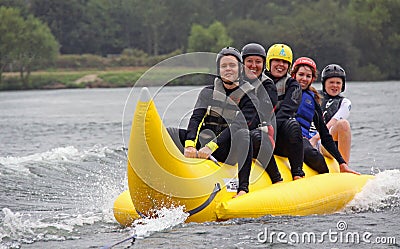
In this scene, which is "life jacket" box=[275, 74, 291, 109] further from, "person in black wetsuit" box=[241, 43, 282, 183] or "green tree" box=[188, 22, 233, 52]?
"green tree" box=[188, 22, 233, 52]

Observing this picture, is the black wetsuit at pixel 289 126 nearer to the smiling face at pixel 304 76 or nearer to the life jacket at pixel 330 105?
the smiling face at pixel 304 76

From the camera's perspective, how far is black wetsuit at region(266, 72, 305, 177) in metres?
6.68

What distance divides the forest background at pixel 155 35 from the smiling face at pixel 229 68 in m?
40.8

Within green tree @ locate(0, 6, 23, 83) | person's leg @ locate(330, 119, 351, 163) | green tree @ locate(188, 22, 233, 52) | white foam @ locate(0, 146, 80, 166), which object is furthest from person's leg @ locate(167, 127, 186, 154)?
green tree @ locate(188, 22, 233, 52)

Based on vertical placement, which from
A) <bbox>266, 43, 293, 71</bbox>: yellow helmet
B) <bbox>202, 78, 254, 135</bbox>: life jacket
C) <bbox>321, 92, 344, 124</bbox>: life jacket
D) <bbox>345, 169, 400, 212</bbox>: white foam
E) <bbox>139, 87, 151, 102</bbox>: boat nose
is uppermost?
<bbox>266, 43, 293, 71</bbox>: yellow helmet

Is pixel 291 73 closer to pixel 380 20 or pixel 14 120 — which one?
pixel 14 120

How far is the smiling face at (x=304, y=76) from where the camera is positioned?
7398 mm

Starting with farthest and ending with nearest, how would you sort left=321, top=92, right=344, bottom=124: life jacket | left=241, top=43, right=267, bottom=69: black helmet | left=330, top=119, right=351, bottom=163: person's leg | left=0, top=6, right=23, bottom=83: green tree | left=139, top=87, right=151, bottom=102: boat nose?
left=0, top=6, right=23, bottom=83: green tree → left=321, top=92, right=344, bottom=124: life jacket → left=330, top=119, right=351, bottom=163: person's leg → left=241, top=43, right=267, bottom=69: black helmet → left=139, top=87, right=151, bottom=102: boat nose

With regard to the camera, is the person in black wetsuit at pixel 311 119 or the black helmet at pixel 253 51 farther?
the person in black wetsuit at pixel 311 119

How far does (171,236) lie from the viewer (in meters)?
5.77

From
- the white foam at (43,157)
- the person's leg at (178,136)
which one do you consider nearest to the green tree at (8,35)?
the white foam at (43,157)

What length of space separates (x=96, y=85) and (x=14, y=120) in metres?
26.1

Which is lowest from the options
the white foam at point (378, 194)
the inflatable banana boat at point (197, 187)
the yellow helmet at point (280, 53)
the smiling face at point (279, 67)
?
the white foam at point (378, 194)

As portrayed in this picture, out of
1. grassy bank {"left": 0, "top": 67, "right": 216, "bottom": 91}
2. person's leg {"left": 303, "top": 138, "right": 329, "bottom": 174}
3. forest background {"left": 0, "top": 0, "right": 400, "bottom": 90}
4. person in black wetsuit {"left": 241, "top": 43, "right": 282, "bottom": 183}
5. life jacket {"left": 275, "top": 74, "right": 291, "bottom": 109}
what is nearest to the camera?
person in black wetsuit {"left": 241, "top": 43, "right": 282, "bottom": 183}
